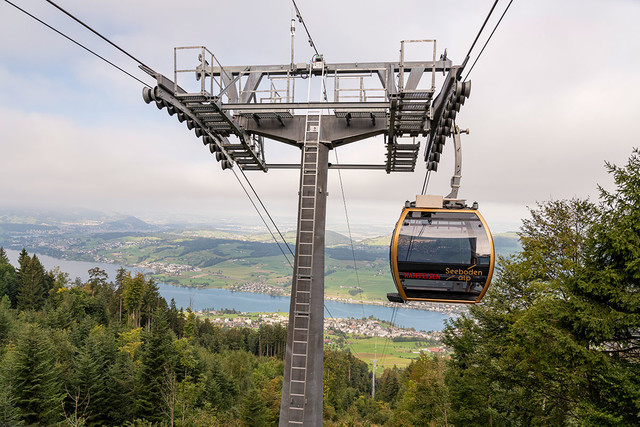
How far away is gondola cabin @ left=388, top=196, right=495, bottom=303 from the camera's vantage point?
19.5 ft

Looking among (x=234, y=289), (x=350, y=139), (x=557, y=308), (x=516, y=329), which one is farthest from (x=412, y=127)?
(x=234, y=289)

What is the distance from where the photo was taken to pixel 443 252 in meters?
6.04

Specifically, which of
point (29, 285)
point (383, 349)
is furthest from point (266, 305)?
point (29, 285)

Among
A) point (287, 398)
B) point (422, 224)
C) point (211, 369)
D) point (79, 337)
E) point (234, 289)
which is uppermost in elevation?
point (422, 224)

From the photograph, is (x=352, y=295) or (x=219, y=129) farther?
(x=352, y=295)

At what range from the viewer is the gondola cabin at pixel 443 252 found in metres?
5.93

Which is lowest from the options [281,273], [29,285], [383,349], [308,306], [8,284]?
[383,349]

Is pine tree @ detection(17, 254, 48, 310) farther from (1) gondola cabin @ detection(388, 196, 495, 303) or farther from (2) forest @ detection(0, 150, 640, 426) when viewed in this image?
(1) gondola cabin @ detection(388, 196, 495, 303)

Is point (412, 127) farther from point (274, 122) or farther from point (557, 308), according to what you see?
point (557, 308)

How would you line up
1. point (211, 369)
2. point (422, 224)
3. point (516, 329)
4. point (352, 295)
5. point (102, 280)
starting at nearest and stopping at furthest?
1. point (422, 224)
2. point (516, 329)
3. point (211, 369)
4. point (102, 280)
5. point (352, 295)

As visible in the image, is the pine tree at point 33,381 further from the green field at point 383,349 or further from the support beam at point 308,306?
the green field at point 383,349

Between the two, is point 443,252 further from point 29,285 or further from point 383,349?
point 383,349

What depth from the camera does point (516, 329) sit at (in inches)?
358

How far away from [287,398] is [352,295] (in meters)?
130
